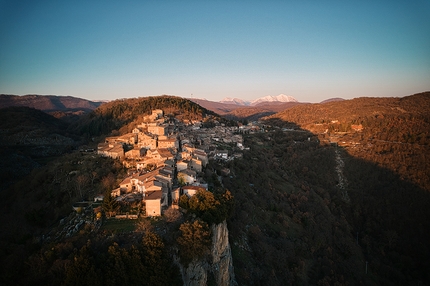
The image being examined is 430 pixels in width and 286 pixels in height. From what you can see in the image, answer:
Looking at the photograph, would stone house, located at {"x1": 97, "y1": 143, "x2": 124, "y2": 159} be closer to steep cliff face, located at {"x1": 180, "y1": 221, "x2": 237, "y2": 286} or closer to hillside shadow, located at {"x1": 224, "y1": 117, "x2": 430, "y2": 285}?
hillside shadow, located at {"x1": 224, "y1": 117, "x2": 430, "y2": 285}

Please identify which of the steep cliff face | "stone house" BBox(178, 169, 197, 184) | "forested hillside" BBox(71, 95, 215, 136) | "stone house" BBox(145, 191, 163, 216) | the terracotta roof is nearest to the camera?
the steep cliff face

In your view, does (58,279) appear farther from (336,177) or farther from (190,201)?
(336,177)

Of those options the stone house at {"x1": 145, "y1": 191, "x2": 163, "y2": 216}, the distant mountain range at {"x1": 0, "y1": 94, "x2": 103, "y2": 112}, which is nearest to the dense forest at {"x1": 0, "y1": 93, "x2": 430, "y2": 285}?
the stone house at {"x1": 145, "y1": 191, "x2": 163, "y2": 216}

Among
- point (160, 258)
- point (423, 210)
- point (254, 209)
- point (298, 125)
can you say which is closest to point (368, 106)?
point (298, 125)

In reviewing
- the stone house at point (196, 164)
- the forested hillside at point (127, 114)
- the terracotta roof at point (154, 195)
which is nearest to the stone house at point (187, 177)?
the stone house at point (196, 164)

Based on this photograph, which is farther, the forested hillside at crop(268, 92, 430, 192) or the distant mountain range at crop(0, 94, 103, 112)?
the distant mountain range at crop(0, 94, 103, 112)

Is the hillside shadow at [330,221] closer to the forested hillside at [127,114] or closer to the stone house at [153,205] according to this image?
the stone house at [153,205]
